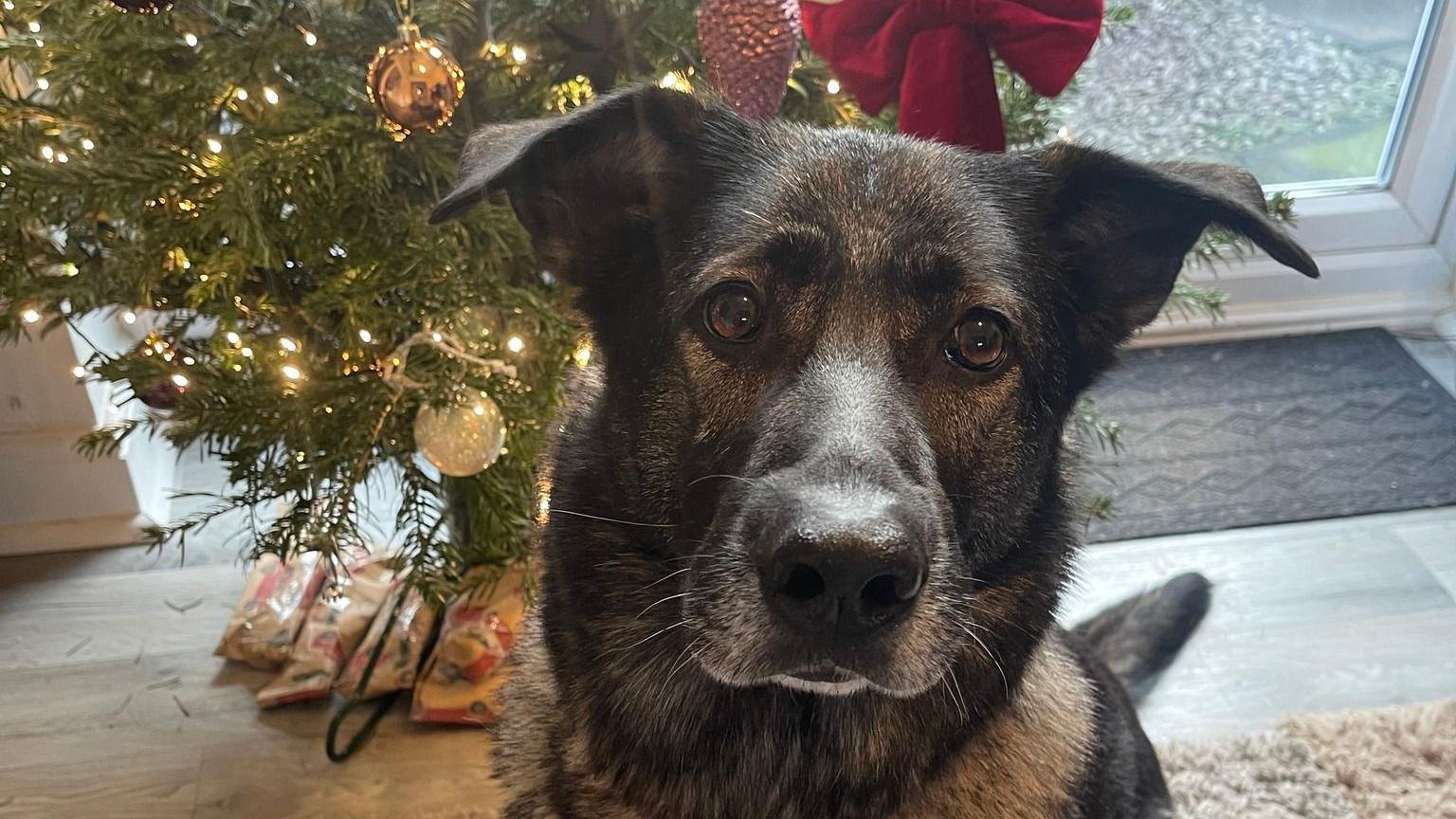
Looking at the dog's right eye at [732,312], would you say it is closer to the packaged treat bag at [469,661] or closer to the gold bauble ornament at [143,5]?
the gold bauble ornament at [143,5]

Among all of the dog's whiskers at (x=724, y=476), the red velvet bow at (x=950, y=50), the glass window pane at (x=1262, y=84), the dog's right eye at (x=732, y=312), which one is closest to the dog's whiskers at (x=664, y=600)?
the dog's whiskers at (x=724, y=476)

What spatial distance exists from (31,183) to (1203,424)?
238 centimetres

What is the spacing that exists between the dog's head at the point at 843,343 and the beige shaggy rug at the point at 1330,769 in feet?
2.75

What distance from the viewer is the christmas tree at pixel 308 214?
4.57 feet

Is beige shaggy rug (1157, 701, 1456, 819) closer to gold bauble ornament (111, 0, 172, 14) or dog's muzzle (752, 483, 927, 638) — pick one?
dog's muzzle (752, 483, 927, 638)

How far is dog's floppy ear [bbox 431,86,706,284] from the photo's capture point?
1.03 m

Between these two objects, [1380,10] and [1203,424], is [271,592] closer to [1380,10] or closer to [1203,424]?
[1203,424]

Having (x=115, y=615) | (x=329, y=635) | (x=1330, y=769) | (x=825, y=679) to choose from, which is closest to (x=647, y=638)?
(x=825, y=679)

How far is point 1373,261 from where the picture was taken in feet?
9.21

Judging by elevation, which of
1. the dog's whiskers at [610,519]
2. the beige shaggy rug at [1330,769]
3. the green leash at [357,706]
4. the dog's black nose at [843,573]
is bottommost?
the beige shaggy rug at [1330,769]

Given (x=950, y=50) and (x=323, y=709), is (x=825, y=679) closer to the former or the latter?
(x=950, y=50)

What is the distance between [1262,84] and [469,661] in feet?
7.80

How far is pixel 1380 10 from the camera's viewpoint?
267 centimetres

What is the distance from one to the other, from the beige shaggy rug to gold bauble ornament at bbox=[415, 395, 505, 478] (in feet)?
4.03
